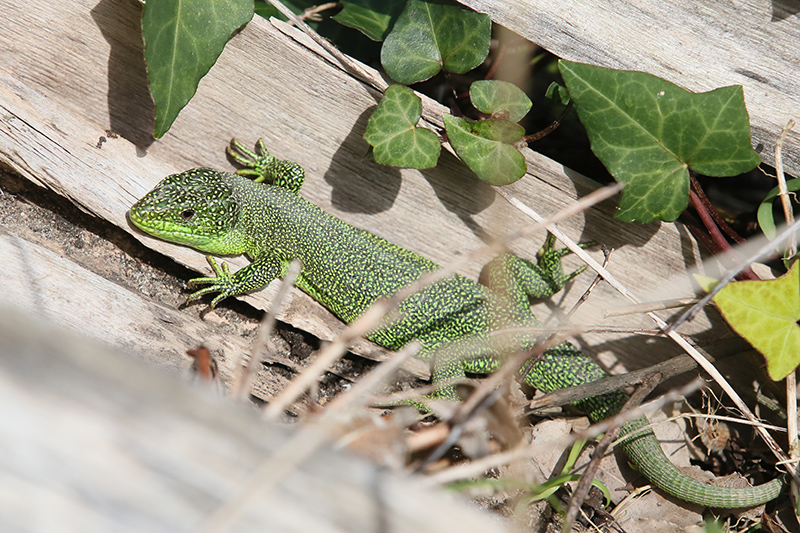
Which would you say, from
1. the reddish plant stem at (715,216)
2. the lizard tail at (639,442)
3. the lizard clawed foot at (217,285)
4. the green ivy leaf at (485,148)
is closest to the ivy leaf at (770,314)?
the reddish plant stem at (715,216)

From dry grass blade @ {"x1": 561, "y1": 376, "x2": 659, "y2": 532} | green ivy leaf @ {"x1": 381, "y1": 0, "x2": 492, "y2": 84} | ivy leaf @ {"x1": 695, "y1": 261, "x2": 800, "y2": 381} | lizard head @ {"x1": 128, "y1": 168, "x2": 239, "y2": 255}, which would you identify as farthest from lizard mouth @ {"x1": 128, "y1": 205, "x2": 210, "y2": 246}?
ivy leaf @ {"x1": 695, "y1": 261, "x2": 800, "y2": 381}

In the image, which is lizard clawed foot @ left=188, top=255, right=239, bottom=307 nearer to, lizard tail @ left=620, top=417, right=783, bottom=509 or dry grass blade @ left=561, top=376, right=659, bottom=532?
dry grass blade @ left=561, top=376, right=659, bottom=532

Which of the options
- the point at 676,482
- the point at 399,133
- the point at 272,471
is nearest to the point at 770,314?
the point at 676,482

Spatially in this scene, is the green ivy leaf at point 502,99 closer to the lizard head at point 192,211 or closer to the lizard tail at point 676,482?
the lizard head at point 192,211

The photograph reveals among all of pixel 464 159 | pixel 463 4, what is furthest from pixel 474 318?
pixel 463 4

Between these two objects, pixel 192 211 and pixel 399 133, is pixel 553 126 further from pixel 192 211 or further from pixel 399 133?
pixel 192 211
